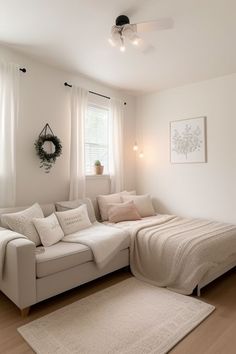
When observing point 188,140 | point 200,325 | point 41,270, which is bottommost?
point 200,325

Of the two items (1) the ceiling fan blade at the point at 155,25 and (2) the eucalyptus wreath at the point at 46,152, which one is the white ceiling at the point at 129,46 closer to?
(1) the ceiling fan blade at the point at 155,25

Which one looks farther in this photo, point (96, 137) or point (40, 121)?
point (96, 137)

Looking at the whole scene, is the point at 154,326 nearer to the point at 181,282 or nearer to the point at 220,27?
the point at 181,282

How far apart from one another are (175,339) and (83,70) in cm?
336

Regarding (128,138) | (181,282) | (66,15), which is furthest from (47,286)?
(128,138)

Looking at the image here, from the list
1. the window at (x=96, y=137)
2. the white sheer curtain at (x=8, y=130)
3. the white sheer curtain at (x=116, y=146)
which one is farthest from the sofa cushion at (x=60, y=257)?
the white sheer curtain at (x=116, y=146)

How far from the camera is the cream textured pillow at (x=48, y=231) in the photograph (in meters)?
2.66

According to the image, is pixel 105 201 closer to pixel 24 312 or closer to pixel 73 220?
pixel 73 220

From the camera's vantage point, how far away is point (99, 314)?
7.38ft

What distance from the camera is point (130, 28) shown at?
2.19 metres

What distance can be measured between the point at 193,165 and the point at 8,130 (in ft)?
9.08

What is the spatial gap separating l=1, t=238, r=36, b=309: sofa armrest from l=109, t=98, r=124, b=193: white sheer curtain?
229cm

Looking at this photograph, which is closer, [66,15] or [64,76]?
[66,15]

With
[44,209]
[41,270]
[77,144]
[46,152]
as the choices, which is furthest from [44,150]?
[41,270]
